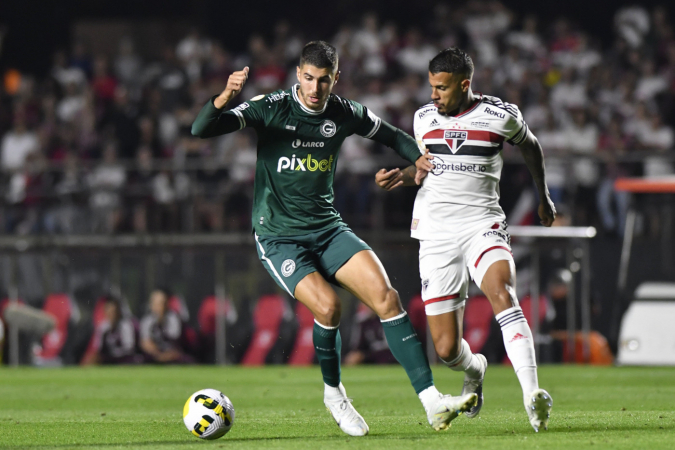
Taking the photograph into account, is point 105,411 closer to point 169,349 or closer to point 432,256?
point 432,256

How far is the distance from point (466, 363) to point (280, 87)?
13011mm

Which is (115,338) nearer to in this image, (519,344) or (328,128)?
(328,128)

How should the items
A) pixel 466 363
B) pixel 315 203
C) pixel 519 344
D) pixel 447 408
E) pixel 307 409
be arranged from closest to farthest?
pixel 447 408 < pixel 519 344 < pixel 315 203 < pixel 466 363 < pixel 307 409

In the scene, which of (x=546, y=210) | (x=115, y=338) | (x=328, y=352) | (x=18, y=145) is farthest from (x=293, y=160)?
(x=18, y=145)

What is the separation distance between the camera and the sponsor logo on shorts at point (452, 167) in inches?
279

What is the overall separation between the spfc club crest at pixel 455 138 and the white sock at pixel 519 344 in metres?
1.15

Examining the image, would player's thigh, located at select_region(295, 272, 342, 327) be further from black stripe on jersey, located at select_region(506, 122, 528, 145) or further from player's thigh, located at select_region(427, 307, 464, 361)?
black stripe on jersey, located at select_region(506, 122, 528, 145)

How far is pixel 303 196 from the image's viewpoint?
7.34 metres

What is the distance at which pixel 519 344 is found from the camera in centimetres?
657

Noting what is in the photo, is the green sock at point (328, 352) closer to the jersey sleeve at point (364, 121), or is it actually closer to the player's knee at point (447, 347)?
the player's knee at point (447, 347)

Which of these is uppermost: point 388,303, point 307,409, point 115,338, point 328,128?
point 328,128

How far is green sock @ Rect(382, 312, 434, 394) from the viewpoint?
22.1 feet

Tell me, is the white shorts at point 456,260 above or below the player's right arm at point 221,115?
below

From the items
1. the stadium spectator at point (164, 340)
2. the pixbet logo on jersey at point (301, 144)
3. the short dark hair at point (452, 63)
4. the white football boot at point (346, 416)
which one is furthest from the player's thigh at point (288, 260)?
the stadium spectator at point (164, 340)
